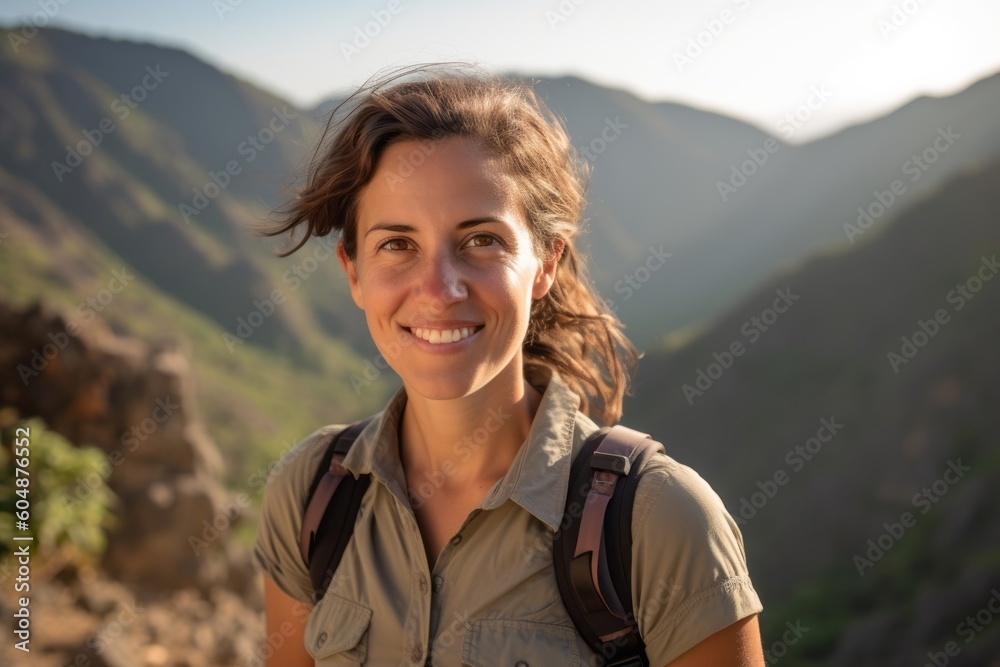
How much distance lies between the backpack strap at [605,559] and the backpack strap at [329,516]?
2.05ft

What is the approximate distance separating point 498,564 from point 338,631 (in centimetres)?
46

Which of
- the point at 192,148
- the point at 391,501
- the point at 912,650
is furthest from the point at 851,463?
the point at 192,148

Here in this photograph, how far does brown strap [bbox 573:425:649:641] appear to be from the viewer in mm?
1821

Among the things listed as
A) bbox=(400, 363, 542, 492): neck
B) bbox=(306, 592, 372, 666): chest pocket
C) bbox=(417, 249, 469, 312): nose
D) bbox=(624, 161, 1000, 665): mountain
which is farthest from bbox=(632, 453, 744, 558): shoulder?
bbox=(624, 161, 1000, 665): mountain

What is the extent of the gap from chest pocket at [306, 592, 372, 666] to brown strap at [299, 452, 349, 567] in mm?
152

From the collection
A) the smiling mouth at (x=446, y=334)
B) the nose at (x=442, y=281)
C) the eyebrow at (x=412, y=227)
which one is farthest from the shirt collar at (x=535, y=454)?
the eyebrow at (x=412, y=227)

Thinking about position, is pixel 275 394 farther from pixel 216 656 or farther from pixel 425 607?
pixel 425 607

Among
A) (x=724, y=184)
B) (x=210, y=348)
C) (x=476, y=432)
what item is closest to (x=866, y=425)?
(x=476, y=432)

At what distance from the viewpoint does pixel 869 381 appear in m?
18.3

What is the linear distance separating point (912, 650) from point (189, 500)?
810 cm

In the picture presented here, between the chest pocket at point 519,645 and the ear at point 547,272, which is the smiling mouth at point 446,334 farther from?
the chest pocket at point 519,645

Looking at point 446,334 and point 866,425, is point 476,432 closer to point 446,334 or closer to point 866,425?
point 446,334

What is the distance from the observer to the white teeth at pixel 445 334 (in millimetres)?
2033

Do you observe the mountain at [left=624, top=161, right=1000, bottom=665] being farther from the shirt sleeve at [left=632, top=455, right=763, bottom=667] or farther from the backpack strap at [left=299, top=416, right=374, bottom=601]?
the backpack strap at [left=299, top=416, right=374, bottom=601]
